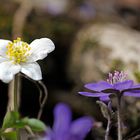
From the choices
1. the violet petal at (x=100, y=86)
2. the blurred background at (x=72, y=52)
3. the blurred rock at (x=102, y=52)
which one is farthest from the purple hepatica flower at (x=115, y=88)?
the blurred rock at (x=102, y=52)

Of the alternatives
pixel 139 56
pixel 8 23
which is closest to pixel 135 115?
pixel 139 56

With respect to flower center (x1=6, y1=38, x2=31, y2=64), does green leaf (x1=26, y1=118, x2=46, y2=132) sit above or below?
below

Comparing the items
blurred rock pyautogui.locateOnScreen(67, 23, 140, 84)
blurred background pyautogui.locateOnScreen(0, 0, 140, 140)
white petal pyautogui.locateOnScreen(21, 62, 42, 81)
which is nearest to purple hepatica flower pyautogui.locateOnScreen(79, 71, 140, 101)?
white petal pyautogui.locateOnScreen(21, 62, 42, 81)

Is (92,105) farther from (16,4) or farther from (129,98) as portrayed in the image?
(16,4)

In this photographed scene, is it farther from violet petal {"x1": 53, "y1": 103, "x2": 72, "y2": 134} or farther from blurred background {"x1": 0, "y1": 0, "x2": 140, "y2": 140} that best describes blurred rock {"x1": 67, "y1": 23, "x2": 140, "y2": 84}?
violet petal {"x1": 53, "y1": 103, "x2": 72, "y2": 134}

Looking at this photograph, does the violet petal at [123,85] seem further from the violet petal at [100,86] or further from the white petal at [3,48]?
the white petal at [3,48]

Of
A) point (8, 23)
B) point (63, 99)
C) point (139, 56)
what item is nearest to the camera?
point (139, 56)

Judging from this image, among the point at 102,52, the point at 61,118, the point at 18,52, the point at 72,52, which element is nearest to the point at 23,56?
the point at 18,52
